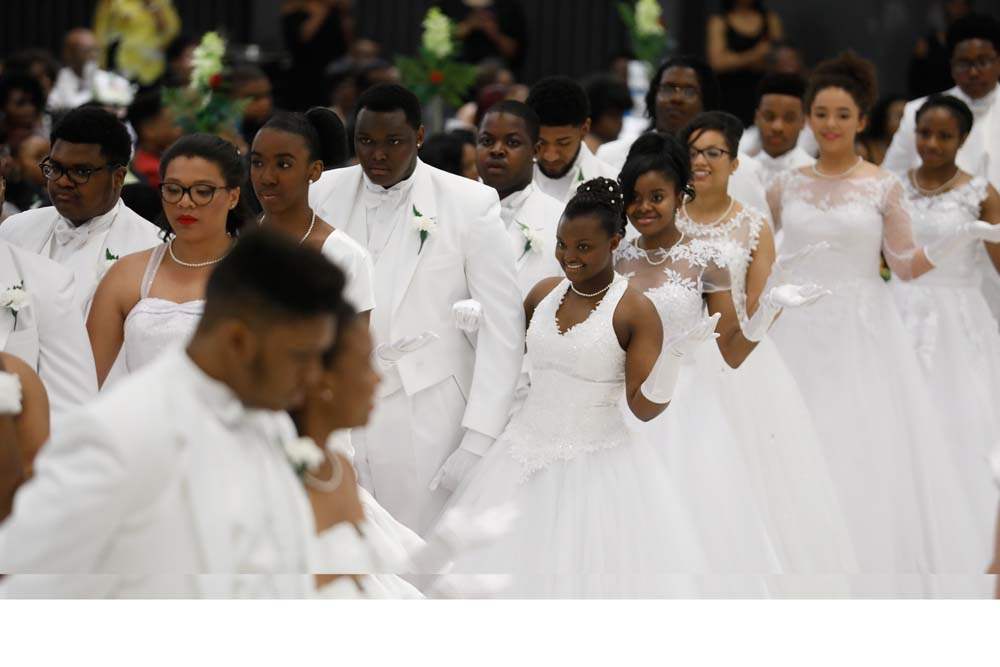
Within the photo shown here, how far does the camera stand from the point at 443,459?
17.1ft

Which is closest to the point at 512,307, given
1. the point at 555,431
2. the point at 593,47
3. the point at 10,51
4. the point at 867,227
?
the point at 555,431

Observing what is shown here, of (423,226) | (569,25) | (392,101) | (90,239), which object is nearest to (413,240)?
(423,226)

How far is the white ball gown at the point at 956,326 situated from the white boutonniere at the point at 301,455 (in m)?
4.29

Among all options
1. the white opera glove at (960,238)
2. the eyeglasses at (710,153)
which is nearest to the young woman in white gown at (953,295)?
the white opera glove at (960,238)

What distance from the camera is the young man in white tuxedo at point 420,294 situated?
5.12 metres

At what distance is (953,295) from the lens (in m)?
6.72

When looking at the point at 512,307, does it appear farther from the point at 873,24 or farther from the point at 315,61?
the point at 873,24

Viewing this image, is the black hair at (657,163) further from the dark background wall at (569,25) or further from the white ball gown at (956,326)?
the dark background wall at (569,25)

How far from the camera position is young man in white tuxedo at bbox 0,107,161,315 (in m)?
5.23

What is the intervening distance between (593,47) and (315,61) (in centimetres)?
273

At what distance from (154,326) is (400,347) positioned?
0.76 metres

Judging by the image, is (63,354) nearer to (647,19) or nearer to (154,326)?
(154,326)

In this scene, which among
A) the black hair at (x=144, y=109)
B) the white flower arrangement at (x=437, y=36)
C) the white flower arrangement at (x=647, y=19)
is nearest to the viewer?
the black hair at (x=144, y=109)

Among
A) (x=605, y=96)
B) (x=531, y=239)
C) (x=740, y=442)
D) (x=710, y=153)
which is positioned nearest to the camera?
(x=531, y=239)
